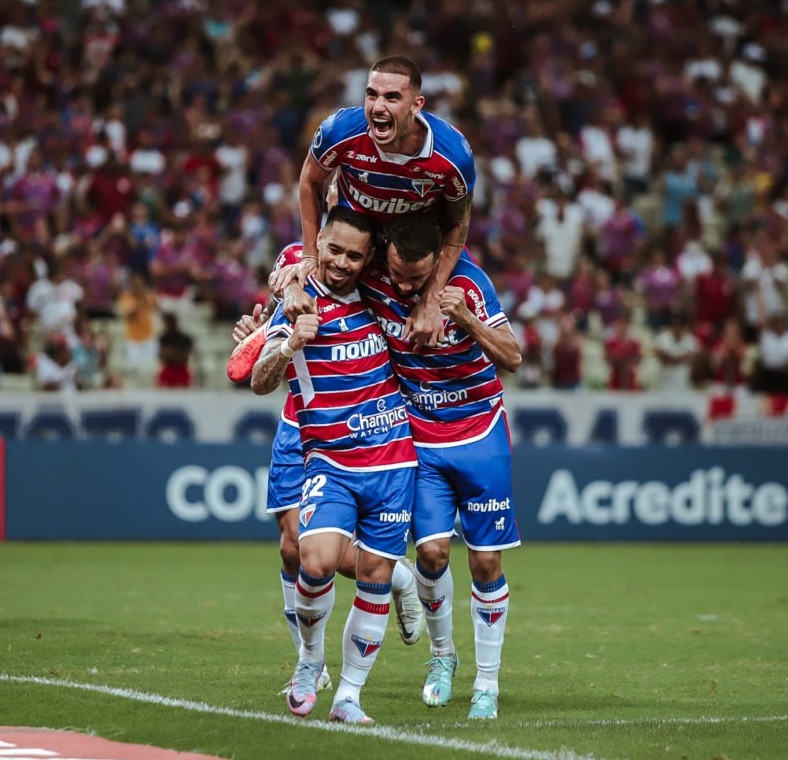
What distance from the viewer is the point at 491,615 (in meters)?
7.61

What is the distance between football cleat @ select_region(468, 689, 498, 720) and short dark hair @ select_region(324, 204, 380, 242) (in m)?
2.14

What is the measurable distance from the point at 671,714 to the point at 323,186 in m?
3.09

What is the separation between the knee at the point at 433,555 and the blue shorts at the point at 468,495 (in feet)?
0.11

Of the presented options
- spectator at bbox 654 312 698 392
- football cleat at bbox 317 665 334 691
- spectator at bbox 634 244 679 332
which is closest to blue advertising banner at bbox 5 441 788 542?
spectator at bbox 654 312 698 392

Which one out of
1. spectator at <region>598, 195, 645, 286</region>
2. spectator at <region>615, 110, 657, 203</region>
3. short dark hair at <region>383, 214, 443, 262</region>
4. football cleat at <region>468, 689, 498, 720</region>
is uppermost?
spectator at <region>615, 110, 657, 203</region>

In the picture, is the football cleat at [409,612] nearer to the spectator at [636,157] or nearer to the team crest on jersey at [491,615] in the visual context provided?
the team crest on jersey at [491,615]

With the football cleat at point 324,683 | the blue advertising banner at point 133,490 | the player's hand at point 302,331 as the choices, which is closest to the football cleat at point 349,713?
the football cleat at point 324,683

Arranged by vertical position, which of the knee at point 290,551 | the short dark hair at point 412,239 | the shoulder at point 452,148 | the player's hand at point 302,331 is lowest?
the knee at point 290,551

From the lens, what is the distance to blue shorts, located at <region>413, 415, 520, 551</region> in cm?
757

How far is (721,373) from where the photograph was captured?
19.9 meters

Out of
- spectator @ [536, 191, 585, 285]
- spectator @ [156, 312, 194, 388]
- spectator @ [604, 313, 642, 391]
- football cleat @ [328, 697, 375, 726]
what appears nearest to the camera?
football cleat @ [328, 697, 375, 726]

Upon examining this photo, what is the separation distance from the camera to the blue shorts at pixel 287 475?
828 centimetres

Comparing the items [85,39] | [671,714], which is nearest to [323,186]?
[671,714]

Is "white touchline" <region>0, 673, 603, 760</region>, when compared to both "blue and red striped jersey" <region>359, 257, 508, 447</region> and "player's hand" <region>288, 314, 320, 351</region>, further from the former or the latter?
"player's hand" <region>288, 314, 320, 351</region>
